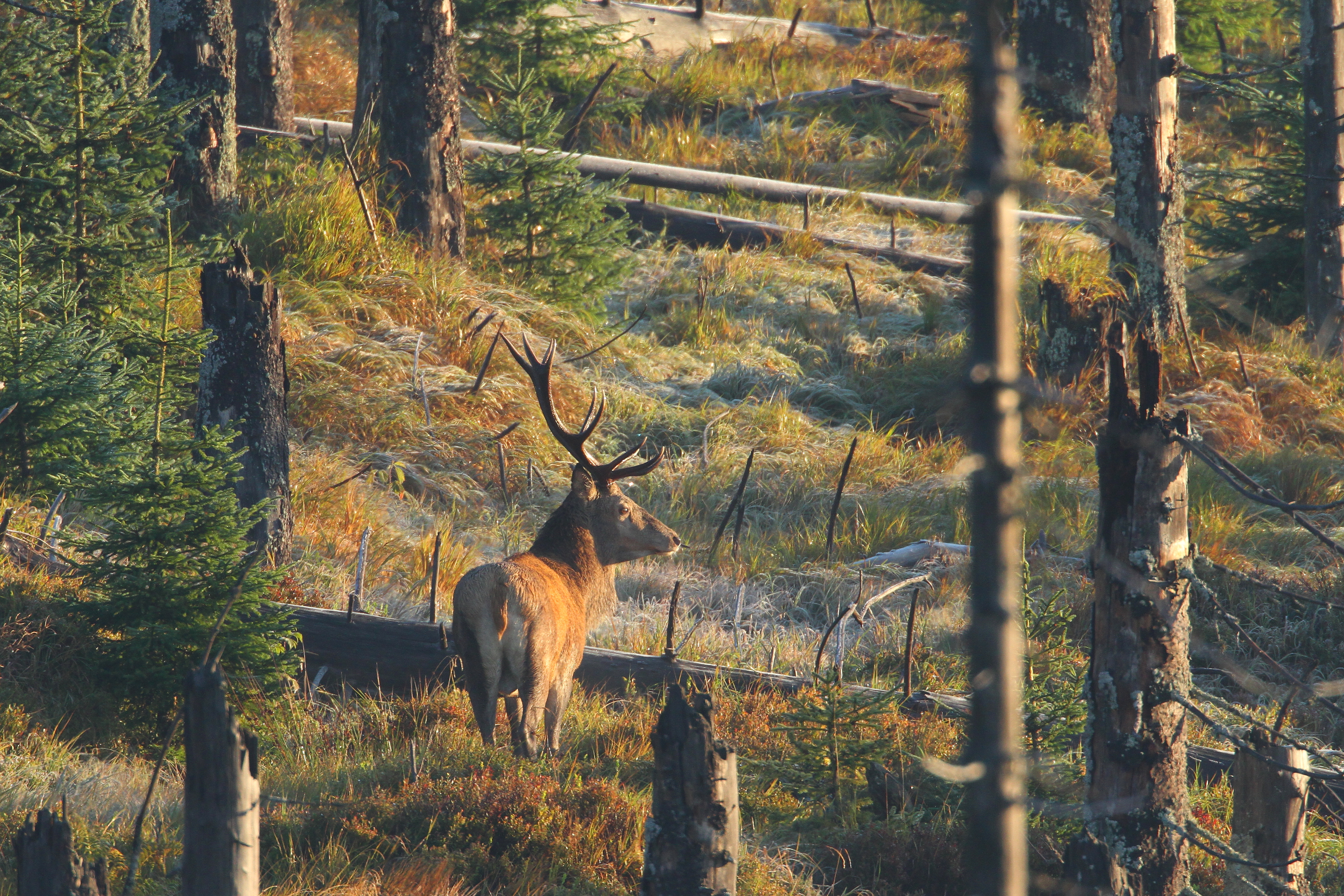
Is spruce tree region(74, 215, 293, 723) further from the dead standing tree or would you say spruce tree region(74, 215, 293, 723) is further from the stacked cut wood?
the stacked cut wood

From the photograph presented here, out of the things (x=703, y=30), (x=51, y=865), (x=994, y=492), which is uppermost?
(x=703, y=30)

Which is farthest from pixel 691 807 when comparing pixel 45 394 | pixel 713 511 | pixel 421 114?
pixel 421 114

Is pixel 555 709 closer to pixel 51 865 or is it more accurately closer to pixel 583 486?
pixel 583 486

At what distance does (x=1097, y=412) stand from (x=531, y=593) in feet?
22.7

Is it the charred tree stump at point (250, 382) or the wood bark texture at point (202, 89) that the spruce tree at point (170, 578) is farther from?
the wood bark texture at point (202, 89)

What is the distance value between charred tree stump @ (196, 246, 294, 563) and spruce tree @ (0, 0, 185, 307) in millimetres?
1242

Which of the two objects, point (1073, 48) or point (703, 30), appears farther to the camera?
point (703, 30)

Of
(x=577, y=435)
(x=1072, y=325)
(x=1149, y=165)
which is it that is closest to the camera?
(x=577, y=435)

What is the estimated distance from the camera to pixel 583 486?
6629 millimetres

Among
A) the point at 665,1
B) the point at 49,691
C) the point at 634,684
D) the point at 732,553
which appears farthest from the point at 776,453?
the point at 665,1

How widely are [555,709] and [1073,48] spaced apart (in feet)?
51.4

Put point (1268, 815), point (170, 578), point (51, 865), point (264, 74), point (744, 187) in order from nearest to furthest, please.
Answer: point (51, 865) → point (1268, 815) → point (170, 578) → point (264, 74) → point (744, 187)

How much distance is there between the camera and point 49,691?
552 cm

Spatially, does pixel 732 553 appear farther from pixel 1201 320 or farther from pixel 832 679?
pixel 1201 320
